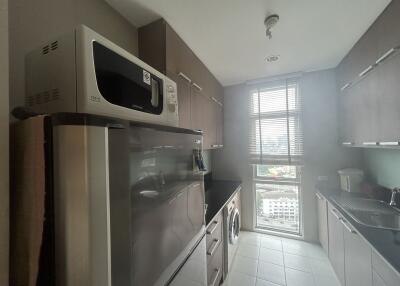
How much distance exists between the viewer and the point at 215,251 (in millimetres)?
1685

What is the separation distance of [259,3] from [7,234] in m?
1.72

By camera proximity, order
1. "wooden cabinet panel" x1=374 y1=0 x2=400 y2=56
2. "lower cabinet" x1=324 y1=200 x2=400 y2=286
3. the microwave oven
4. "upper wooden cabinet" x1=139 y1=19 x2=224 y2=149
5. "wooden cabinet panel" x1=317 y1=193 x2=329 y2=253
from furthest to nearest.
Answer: "wooden cabinet panel" x1=317 y1=193 x2=329 y2=253
"upper wooden cabinet" x1=139 y1=19 x2=224 y2=149
"wooden cabinet panel" x1=374 y1=0 x2=400 y2=56
"lower cabinet" x1=324 y1=200 x2=400 y2=286
the microwave oven

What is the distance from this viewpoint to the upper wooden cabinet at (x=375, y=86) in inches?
49.3

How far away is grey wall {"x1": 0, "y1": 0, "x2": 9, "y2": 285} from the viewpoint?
459mm

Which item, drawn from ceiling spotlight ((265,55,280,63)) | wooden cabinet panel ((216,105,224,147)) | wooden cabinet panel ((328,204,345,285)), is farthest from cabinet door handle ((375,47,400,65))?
wooden cabinet panel ((216,105,224,147))

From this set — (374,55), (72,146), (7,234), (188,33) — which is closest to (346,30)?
(374,55)

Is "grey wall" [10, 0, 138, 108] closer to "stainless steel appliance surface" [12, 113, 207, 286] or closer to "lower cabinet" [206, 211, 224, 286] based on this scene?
"stainless steel appliance surface" [12, 113, 207, 286]

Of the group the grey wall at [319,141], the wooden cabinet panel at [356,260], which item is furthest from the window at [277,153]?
the wooden cabinet panel at [356,260]

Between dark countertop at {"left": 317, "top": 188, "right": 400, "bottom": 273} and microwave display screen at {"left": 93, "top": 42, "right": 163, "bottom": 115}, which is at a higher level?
microwave display screen at {"left": 93, "top": 42, "right": 163, "bottom": 115}

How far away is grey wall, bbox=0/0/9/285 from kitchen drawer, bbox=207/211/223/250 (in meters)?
1.27

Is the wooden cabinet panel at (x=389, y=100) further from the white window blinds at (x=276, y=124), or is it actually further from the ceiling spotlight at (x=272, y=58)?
the white window blinds at (x=276, y=124)

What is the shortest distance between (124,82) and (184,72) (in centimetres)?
99

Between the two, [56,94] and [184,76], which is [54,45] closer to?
[56,94]

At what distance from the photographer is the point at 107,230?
476 mm
